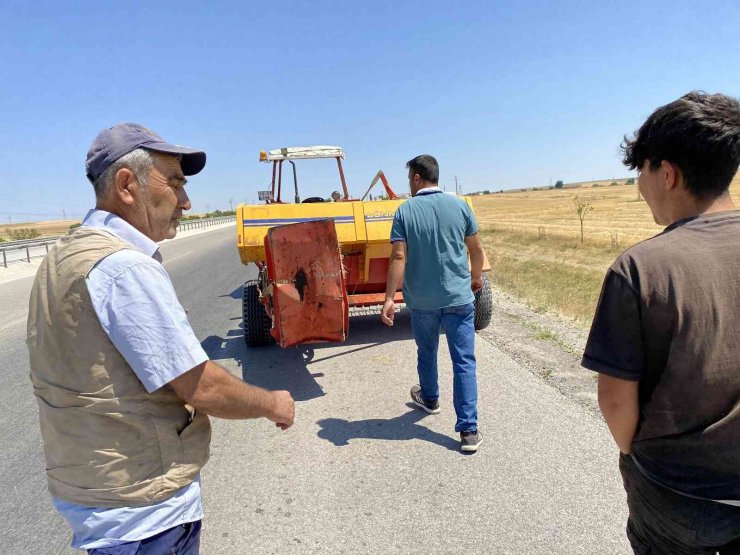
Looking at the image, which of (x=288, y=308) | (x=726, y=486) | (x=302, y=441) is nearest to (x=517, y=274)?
(x=288, y=308)

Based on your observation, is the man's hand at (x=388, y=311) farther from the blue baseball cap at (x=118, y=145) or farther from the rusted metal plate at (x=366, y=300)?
the blue baseball cap at (x=118, y=145)

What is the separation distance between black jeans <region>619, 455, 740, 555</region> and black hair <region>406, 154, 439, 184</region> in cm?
284

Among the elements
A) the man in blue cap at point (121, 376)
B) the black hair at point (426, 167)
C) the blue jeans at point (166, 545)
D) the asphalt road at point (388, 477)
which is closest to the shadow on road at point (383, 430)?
the asphalt road at point (388, 477)

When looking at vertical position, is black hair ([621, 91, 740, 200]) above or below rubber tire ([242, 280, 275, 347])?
above

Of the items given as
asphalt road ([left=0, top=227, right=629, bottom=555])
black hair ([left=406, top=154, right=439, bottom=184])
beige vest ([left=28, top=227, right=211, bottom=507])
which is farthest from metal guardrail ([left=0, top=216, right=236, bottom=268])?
beige vest ([left=28, top=227, right=211, bottom=507])

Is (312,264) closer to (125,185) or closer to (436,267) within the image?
(436,267)

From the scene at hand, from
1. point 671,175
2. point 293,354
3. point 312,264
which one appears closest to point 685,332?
point 671,175

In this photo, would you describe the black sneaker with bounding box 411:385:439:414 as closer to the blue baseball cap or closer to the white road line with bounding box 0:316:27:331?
the blue baseball cap

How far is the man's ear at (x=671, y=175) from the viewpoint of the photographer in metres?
1.44

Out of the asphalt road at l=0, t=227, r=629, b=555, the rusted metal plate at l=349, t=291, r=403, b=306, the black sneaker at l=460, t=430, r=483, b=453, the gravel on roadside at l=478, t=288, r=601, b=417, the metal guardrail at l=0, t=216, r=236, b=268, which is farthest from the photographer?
the metal guardrail at l=0, t=216, r=236, b=268

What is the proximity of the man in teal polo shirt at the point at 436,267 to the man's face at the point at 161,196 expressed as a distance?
2383 millimetres

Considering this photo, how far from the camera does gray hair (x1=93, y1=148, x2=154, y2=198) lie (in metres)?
1.52

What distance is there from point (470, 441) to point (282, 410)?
2195 millimetres

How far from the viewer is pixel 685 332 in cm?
137
